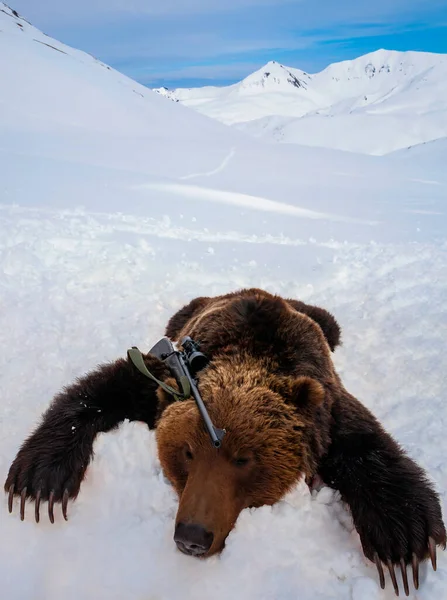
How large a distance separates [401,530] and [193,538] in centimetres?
95

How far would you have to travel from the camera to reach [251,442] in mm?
2428

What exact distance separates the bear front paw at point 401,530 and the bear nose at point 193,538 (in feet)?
2.50

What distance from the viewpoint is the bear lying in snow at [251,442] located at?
2357 millimetres

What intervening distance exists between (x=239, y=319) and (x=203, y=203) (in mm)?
7506

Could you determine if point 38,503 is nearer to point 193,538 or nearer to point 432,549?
point 193,538

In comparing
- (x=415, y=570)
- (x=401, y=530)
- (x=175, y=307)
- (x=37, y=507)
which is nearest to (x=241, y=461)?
(x=401, y=530)

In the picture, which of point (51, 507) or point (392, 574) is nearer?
point (392, 574)

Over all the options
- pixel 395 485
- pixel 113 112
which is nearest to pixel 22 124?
pixel 113 112

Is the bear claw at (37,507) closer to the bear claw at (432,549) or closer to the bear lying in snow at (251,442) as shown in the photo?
the bear lying in snow at (251,442)

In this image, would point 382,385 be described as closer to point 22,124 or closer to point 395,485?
point 395,485

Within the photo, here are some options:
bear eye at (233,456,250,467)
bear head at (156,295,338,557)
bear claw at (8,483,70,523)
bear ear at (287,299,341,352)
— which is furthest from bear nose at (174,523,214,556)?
bear ear at (287,299,341,352)

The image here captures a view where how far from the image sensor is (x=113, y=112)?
2188 centimetres

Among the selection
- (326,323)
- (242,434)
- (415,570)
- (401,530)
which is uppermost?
(242,434)

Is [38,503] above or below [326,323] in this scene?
below
